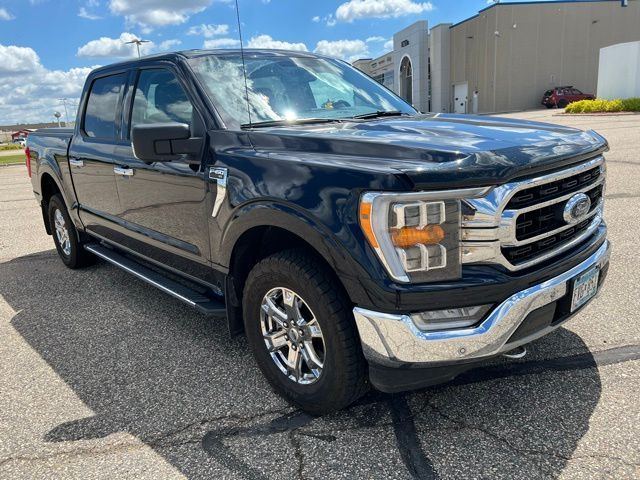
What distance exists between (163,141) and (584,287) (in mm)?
2285

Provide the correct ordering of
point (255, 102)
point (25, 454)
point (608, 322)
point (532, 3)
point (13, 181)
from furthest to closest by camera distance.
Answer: point (532, 3)
point (13, 181)
point (608, 322)
point (255, 102)
point (25, 454)

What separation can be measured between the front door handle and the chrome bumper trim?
2298 millimetres

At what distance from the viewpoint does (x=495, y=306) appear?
7.13ft

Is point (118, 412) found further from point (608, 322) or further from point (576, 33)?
point (576, 33)

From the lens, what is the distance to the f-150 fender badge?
9.37ft

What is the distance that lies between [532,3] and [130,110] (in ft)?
161

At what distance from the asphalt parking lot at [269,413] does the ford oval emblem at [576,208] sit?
95 centimetres

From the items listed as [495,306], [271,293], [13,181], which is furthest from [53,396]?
[13,181]

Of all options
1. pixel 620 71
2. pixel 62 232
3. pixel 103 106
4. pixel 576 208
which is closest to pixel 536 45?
pixel 620 71

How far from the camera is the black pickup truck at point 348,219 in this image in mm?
2125

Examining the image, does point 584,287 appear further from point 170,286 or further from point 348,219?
point 170,286

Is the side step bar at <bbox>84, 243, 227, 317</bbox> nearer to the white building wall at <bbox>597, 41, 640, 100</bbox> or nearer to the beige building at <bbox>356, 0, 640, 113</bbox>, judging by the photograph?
the white building wall at <bbox>597, 41, 640, 100</bbox>

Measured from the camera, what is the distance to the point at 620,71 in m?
27.5

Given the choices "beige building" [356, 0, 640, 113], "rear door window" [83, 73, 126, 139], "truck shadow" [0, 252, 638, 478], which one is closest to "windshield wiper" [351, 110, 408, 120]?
"truck shadow" [0, 252, 638, 478]
